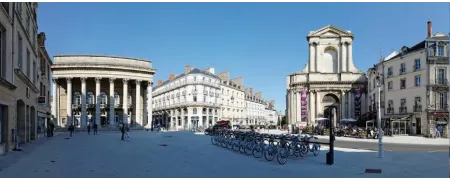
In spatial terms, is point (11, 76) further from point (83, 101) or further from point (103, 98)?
point (103, 98)

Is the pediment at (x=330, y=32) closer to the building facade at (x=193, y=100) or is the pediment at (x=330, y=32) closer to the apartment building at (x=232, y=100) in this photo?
the building facade at (x=193, y=100)

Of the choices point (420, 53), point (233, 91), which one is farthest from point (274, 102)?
point (420, 53)

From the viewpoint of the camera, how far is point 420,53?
4181 centimetres

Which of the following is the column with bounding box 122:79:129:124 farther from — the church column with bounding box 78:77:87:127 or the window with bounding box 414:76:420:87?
the window with bounding box 414:76:420:87

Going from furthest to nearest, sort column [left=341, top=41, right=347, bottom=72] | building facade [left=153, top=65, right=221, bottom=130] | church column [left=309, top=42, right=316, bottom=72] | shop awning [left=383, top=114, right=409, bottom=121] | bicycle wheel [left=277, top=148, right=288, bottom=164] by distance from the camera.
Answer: building facade [left=153, top=65, right=221, bottom=130] < church column [left=309, top=42, right=316, bottom=72] < column [left=341, top=41, right=347, bottom=72] < shop awning [left=383, top=114, right=409, bottom=121] < bicycle wheel [left=277, top=148, right=288, bottom=164]

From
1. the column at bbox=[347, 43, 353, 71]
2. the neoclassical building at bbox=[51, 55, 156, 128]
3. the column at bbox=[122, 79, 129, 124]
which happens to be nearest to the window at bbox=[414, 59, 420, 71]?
the column at bbox=[347, 43, 353, 71]

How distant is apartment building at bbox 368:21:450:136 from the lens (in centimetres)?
4050

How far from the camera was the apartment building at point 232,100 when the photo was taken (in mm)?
91375

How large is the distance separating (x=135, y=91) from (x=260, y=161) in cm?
5523

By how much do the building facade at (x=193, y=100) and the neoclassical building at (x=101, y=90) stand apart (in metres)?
15.8

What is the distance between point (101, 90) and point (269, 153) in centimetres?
5572

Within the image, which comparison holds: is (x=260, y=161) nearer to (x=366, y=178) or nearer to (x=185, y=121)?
(x=366, y=178)

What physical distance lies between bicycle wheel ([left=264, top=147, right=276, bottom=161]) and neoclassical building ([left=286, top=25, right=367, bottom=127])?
146ft

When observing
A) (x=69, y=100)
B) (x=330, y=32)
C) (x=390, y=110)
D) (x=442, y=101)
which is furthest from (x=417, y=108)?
(x=69, y=100)
